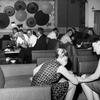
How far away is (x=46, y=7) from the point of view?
1155cm

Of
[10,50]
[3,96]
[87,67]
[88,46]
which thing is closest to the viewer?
[3,96]

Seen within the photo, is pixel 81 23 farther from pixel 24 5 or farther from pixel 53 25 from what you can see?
pixel 24 5

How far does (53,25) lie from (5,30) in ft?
6.96

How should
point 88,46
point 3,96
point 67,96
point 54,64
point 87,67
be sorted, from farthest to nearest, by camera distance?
point 88,46, point 87,67, point 67,96, point 54,64, point 3,96

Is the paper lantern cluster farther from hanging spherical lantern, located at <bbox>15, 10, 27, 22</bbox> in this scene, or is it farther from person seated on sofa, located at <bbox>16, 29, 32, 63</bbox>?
person seated on sofa, located at <bbox>16, 29, 32, 63</bbox>

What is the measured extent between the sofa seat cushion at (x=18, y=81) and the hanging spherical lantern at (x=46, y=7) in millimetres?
7955

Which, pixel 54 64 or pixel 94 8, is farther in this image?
pixel 94 8

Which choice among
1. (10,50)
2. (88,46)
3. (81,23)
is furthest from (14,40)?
(81,23)

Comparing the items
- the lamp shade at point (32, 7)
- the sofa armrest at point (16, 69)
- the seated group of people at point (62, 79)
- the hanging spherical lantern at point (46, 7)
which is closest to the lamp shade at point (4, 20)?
the lamp shade at point (32, 7)

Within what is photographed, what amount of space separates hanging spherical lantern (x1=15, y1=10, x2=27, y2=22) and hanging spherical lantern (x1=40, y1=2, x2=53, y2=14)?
822 millimetres

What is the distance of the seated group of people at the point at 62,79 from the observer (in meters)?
3.01

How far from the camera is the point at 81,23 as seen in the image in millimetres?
11688

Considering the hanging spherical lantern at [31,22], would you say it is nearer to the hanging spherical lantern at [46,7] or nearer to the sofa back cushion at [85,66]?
Result: the hanging spherical lantern at [46,7]

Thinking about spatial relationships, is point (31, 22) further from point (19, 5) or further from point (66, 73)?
point (66, 73)
